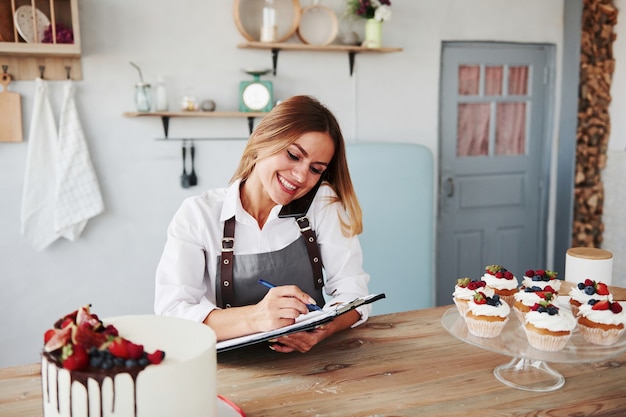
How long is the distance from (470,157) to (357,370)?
8.94 feet

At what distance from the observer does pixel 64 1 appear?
2.90m

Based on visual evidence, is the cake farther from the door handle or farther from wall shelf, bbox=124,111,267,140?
the door handle

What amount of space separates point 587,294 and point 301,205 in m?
0.86

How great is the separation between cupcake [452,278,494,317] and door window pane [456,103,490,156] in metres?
2.35

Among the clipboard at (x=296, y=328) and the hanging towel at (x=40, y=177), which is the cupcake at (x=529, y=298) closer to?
the clipboard at (x=296, y=328)

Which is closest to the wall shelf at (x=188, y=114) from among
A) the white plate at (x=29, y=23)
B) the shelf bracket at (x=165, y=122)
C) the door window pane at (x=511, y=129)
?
the shelf bracket at (x=165, y=122)

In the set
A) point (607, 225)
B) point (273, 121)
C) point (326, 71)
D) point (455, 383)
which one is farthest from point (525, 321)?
point (607, 225)

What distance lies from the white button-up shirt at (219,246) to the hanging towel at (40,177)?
1.43m

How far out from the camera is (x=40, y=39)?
283 centimetres

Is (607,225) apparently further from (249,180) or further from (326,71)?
(249,180)

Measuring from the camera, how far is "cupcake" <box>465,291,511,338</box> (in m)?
1.41

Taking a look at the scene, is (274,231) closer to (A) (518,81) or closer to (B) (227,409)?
(B) (227,409)

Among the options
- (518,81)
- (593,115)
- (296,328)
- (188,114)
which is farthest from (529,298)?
(593,115)

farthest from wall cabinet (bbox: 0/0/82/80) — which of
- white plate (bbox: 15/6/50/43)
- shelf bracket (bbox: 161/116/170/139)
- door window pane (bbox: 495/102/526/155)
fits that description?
door window pane (bbox: 495/102/526/155)
